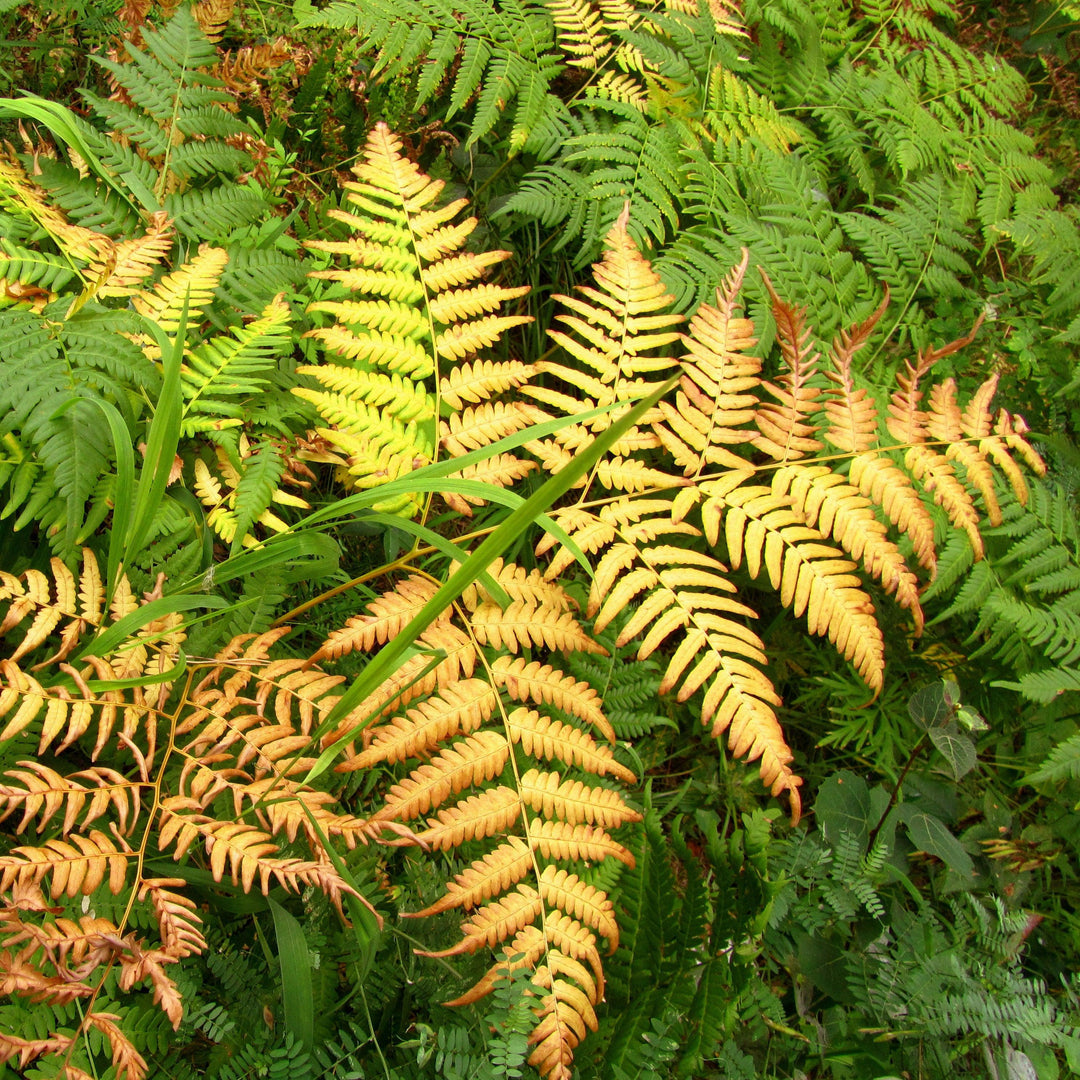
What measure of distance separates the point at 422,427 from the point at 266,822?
924 millimetres

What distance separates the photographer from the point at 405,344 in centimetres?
186

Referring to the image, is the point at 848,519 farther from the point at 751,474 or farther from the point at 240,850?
the point at 240,850

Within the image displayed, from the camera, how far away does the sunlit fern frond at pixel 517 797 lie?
1.43 meters

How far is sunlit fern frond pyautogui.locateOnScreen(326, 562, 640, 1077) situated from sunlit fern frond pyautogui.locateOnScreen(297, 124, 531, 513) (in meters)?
0.34

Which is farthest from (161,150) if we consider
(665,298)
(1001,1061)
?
(1001,1061)

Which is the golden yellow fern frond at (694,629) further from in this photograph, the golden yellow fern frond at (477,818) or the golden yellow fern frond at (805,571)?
the golden yellow fern frond at (477,818)

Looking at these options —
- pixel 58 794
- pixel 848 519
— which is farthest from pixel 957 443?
pixel 58 794

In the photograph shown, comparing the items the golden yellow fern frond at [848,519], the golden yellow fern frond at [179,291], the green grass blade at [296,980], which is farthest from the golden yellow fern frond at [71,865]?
the golden yellow fern frond at [848,519]

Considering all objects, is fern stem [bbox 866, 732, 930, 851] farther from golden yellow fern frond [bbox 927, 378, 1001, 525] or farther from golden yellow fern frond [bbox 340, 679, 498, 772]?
golden yellow fern frond [bbox 340, 679, 498, 772]

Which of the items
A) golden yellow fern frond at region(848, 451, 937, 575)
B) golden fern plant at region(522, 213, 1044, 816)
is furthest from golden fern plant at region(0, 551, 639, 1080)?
golden yellow fern frond at region(848, 451, 937, 575)

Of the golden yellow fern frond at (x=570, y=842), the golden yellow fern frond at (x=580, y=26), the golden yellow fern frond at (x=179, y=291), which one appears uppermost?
the golden yellow fern frond at (x=580, y=26)

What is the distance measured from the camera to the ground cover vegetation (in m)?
1.50

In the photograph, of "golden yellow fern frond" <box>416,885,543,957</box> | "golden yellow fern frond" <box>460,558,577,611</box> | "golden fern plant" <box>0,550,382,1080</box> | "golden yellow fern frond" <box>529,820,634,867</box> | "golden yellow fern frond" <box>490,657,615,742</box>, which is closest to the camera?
"golden fern plant" <box>0,550,382,1080</box>

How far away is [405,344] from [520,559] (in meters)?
0.76
